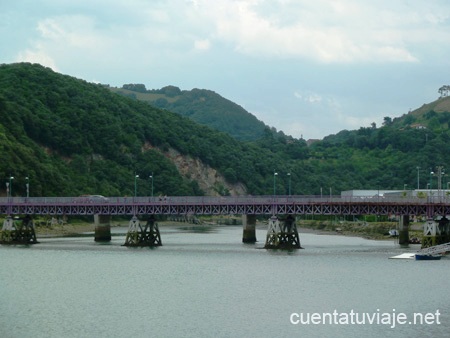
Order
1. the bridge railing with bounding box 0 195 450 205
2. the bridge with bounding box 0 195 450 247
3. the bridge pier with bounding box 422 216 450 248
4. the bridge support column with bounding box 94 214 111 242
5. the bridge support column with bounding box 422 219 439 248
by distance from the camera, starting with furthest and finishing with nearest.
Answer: the bridge support column with bounding box 94 214 111 242 → the bridge railing with bounding box 0 195 450 205 → the bridge with bounding box 0 195 450 247 → the bridge pier with bounding box 422 216 450 248 → the bridge support column with bounding box 422 219 439 248

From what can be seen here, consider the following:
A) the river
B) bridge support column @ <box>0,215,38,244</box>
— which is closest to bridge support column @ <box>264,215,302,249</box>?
the river

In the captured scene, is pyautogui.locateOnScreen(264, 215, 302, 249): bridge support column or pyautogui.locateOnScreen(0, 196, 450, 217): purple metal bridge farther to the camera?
pyautogui.locateOnScreen(264, 215, 302, 249): bridge support column

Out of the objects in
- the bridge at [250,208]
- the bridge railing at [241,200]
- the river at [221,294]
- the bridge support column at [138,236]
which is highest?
the bridge railing at [241,200]

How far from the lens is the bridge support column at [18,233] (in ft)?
541

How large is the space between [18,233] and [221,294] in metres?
77.9

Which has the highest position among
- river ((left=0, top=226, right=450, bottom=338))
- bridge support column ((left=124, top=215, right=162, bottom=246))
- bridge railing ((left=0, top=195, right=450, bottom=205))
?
bridge railing ((left=0, top=195, right=450, bottom=205))

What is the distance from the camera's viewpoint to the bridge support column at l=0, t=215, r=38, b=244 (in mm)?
164750

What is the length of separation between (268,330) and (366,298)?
20.2 meters

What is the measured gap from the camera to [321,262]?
129 meters

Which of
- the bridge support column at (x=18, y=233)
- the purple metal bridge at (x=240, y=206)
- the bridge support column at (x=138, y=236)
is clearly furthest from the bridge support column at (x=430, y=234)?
the bridge support column at (x=18, y=233)

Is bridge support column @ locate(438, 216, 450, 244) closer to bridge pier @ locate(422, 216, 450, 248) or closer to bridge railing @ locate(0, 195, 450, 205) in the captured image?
bridge pier @ locate(422, 216, 450, 248)

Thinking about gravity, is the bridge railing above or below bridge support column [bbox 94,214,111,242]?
above

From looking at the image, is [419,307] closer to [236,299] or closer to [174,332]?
[236,299]

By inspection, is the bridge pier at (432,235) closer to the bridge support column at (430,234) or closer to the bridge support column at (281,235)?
the bridge support column at (430,234)
